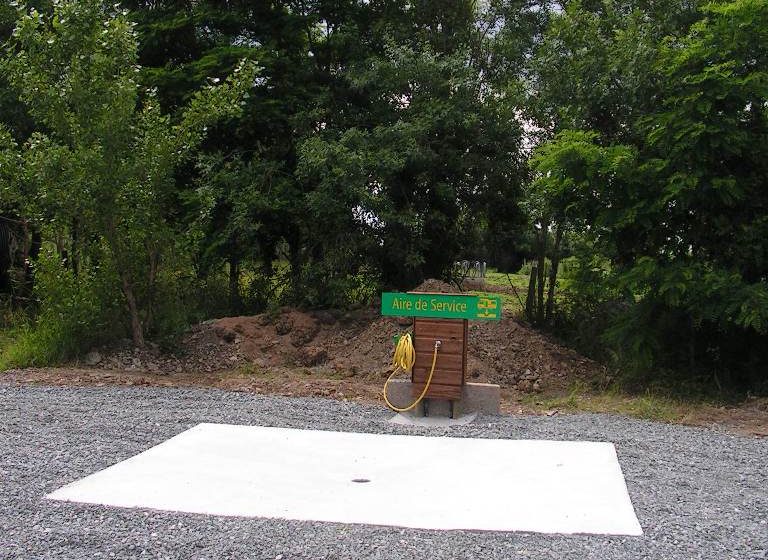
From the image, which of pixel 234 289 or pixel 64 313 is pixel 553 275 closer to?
pixel 234 289

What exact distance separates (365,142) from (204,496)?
24.1 feet

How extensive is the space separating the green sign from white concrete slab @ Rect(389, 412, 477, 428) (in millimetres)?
929

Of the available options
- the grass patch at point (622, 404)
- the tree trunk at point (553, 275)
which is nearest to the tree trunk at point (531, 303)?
the tree trunk at point (553, 275)

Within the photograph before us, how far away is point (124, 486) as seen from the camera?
459 centimetres

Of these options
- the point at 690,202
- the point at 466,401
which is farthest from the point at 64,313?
the point at 690,202

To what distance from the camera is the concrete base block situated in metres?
7.04

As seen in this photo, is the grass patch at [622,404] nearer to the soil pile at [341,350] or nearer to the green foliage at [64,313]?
the soil pile at [341,350]

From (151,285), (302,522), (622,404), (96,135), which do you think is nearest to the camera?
(302,522)

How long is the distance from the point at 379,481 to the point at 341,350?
6050mm

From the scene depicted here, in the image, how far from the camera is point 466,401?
23.2 ft

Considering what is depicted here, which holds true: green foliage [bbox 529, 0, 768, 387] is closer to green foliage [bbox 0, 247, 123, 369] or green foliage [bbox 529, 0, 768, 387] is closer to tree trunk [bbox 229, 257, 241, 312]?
green foliage [bbox 0, 247, 123, 369]

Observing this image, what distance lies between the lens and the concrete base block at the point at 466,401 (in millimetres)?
7035

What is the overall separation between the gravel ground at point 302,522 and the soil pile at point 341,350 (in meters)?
2.45

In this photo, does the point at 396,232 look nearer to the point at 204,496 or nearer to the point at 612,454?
the point at 612,454
